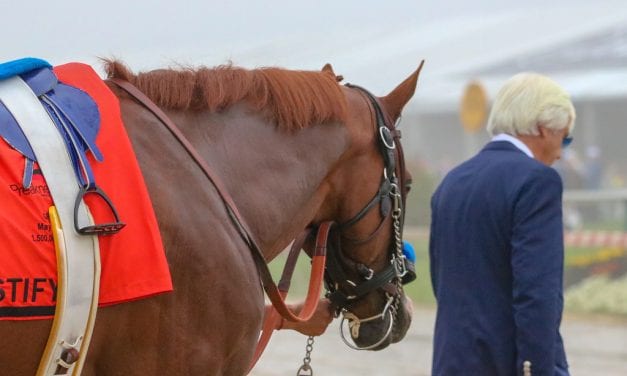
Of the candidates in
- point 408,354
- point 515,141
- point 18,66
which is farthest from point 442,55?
point 18,66

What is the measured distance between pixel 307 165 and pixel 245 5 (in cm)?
1939

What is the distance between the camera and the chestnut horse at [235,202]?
104 inches

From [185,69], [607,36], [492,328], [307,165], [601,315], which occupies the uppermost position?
[607,36]

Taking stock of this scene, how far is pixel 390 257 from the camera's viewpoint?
352 centimetres

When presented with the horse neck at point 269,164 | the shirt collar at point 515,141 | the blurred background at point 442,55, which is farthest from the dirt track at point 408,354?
the horse neck at point 269,164

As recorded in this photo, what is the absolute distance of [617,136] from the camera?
90.9ft

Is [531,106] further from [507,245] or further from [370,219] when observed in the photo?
[370,219]

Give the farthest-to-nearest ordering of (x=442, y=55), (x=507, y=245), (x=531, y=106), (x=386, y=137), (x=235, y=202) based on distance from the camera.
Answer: (x=442, y=55) < (x=531, y=106) < (x=507, y=245) < (x=386, y=137) < (x=235, y=202)

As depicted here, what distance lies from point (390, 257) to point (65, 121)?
1329mm

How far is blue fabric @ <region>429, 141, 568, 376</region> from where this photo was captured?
3.43m

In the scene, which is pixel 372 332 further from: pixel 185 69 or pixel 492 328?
pixel 185 69

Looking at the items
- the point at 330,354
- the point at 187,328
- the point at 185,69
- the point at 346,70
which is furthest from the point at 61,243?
the point at 346,70

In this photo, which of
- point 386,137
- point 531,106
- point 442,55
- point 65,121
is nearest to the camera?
point 65,121

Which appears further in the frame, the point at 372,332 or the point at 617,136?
the point at 617,136
